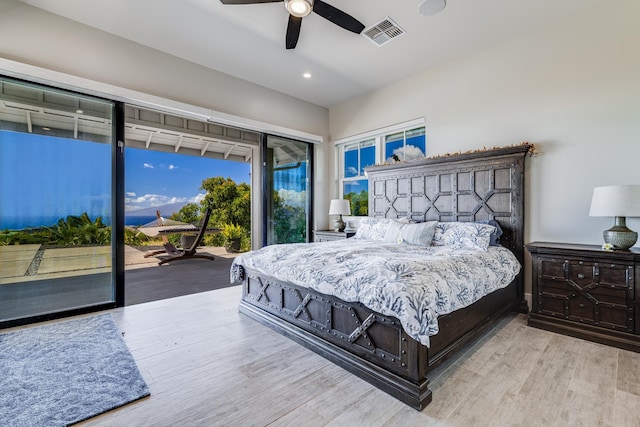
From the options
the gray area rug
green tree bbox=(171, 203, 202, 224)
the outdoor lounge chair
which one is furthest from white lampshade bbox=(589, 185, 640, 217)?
green tree bbox=(171, 203, 202, 224)

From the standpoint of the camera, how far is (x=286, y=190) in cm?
527

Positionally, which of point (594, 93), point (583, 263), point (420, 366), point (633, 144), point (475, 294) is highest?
point (594, 93)

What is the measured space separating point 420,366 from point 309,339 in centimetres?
100

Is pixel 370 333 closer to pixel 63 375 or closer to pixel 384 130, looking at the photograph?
pixel 63 375

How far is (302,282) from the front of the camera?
7.92 ft

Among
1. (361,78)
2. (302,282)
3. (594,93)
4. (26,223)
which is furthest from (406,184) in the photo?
(26,223)

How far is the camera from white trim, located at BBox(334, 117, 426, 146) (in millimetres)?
4355

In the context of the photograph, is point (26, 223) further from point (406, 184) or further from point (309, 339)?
point (406, 184)

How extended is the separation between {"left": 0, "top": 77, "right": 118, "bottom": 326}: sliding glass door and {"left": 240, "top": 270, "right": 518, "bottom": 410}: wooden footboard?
7.13 ft

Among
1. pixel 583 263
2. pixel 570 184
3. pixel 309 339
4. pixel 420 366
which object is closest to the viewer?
pixel 420 366

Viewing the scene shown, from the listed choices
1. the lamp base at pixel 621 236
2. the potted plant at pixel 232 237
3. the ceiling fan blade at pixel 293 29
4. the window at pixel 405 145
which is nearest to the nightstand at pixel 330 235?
the window at pixel 405 145

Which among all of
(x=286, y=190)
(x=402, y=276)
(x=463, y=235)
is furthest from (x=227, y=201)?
(x=402, y=276)

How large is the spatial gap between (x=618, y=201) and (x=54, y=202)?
18.3 ft

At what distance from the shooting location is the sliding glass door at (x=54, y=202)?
2.95 m
